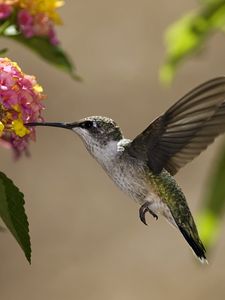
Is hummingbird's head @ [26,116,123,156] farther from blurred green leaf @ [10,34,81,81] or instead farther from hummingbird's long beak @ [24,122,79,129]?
blurred green leaf @ [10,34,81,81]

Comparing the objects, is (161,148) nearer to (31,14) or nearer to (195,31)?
(31,14)

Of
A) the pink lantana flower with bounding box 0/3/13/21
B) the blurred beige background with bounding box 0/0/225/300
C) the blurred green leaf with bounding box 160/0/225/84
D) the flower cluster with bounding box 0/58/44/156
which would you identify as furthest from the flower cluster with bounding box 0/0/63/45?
the blurred beige background with bounding box 0/0/225/300

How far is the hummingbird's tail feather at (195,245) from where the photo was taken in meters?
1.57

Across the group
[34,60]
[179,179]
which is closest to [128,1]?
[34,60]

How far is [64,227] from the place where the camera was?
5.36 m

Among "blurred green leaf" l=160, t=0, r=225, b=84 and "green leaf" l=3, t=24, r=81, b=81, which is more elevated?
"blurred green leaf" l=160, t=0, r=225, b=84

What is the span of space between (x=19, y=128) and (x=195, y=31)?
90 cm

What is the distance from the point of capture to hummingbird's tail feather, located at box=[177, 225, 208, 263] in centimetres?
157

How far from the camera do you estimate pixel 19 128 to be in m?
1.35

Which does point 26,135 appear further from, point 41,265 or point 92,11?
point 92,11

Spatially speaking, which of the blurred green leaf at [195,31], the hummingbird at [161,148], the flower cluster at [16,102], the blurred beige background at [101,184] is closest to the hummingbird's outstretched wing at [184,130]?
the hummingbird at [161,148]

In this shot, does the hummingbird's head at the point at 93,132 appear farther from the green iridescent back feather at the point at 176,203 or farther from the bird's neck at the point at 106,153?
the green iridescent back feather at the point at 176,203

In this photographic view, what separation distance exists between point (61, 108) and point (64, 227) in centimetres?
78

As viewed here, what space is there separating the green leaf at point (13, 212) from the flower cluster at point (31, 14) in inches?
19.2
